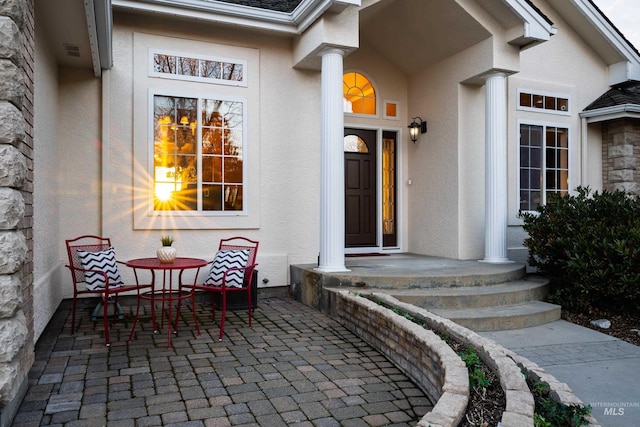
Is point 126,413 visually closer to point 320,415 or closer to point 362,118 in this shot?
point 320,415

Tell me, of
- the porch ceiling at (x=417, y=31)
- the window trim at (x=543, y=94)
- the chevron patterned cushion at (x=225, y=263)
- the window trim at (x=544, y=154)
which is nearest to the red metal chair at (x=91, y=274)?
the chevron patterned cushion at (x=225, y=263)

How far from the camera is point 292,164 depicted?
7.20 metres

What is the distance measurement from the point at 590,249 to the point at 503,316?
4.82 ft

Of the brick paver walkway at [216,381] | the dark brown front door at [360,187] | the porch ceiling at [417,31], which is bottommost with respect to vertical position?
the brick paver walkway at [216,381]

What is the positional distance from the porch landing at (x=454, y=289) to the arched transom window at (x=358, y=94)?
9.87 ft

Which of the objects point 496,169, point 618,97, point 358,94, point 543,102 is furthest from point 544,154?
point 358,94

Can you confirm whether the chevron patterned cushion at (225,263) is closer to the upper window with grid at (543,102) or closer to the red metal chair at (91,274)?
the red metal chair at (91,274)

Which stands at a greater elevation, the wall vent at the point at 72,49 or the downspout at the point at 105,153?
the wall vent at the point at 72,49

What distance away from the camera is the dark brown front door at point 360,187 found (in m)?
8.38

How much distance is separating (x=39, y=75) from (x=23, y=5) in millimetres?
1830

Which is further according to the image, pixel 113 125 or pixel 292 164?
pixel 292 164

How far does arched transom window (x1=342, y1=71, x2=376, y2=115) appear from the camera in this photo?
8.41 m

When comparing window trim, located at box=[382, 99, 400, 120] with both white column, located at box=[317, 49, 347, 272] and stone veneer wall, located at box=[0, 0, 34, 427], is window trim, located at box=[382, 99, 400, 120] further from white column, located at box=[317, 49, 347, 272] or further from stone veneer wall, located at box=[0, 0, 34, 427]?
stone veneer wall, located at box=[0, 0, 34, 427]

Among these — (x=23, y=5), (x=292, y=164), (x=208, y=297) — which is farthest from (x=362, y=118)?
(x=23, y=5)
